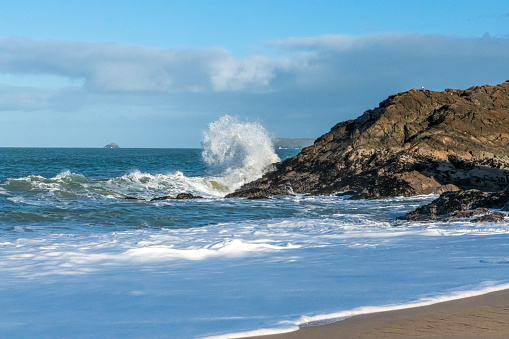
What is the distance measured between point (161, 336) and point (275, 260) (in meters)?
2.88

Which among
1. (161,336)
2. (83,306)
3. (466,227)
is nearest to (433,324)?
(161,336)

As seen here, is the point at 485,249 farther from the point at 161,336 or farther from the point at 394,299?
the point at 161,336

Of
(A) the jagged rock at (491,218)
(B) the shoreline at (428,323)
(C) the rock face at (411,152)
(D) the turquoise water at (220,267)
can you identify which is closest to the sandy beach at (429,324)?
(B) the shoreline at (428,323)

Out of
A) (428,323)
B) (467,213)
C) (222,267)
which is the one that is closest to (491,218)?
(467,213)

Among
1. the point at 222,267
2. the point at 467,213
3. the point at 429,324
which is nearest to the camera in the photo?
the point at 429,324

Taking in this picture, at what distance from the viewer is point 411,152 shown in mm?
15664

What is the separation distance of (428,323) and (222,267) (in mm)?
2799

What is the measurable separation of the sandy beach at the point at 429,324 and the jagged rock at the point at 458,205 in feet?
18.9

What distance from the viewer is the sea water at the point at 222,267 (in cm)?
378

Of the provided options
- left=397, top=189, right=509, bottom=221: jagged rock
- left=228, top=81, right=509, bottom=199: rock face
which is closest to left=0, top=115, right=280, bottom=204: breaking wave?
left=228, top=81, right=509, bottom=199: rock face

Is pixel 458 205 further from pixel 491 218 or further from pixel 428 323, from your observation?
pixel 428 323

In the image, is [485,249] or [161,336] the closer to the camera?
[161,336]

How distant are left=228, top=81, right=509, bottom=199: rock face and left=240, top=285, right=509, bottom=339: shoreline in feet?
34.8

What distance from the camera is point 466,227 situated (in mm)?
8164
